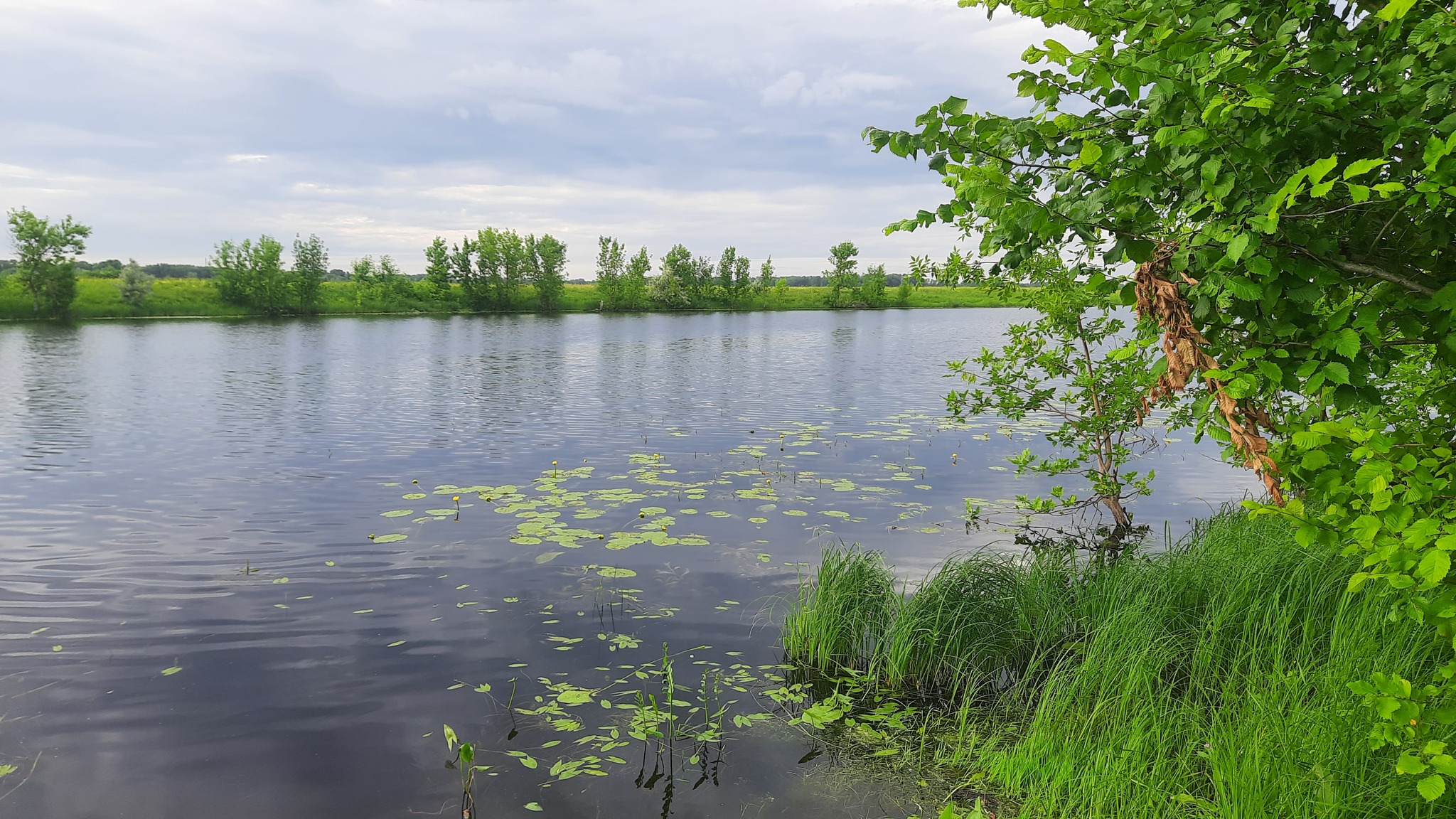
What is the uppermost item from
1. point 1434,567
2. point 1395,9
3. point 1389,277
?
point 1395,9

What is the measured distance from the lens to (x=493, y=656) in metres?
8.49

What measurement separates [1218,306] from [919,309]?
148 meters

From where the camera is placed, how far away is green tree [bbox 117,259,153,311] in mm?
85875

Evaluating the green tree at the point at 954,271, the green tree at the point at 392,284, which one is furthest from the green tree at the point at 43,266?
the green tree at the point at 954,271

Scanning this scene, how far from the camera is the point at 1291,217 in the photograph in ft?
10.2

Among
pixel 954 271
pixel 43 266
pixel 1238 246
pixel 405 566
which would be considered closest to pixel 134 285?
pixel 43 266

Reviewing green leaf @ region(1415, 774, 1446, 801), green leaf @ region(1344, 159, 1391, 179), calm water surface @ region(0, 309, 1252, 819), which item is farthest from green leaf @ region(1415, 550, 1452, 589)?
calm water surface @ region(0, 309, 1252, 819)

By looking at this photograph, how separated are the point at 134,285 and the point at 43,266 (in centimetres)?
851

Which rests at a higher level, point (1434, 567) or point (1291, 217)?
point (1291, 217)

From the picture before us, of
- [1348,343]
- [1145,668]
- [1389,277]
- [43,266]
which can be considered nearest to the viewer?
[1348,343]

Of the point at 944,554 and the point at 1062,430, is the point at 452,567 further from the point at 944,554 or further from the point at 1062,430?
the point at 1062,430

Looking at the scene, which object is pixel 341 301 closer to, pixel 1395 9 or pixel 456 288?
pixel 456 288

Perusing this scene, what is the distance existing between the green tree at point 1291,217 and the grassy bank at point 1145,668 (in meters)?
0.81

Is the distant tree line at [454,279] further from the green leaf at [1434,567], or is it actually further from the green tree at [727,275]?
the green leaf at [1434,567]
